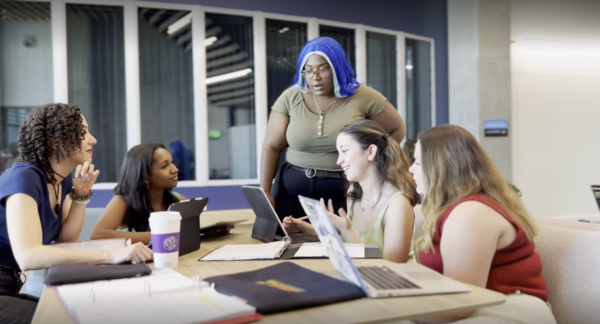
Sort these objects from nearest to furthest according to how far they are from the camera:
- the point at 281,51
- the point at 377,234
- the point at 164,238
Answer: the point at 164,238, the point at 377,234, the point at 281,51

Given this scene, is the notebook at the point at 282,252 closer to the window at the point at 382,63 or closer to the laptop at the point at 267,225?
the laptop at the point at 267,225

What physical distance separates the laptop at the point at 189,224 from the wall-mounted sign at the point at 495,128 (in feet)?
19.8

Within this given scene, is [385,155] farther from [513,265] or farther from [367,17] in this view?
[367,17]

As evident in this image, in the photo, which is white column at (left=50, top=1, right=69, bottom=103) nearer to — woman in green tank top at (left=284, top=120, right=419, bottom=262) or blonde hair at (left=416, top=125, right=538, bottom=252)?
woman in green tank top at (left=284, top=120, right=419, bottom=262)

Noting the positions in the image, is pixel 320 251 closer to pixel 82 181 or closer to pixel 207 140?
pixel 82 181

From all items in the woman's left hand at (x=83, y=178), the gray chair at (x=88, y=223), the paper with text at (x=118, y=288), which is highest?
the woman's left hand at (x=83, y=178)

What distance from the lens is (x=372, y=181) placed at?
1.96 m

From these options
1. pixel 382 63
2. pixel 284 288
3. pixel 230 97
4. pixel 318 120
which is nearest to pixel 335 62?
pixel 318 120

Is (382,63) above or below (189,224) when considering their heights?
above

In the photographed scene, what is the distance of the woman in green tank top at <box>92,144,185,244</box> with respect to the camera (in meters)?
2.23

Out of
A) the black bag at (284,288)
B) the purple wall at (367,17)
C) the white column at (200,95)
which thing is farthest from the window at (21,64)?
the black bag at (284,288)

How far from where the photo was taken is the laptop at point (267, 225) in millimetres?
1903

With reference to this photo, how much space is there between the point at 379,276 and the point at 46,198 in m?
1.15

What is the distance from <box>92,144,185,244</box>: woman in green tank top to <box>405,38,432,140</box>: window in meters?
5.43
